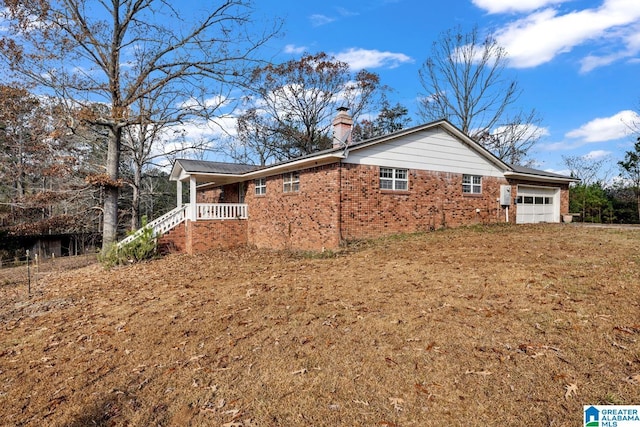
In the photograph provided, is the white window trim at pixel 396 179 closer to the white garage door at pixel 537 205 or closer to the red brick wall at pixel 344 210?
the red brick wall at pixel 344 210

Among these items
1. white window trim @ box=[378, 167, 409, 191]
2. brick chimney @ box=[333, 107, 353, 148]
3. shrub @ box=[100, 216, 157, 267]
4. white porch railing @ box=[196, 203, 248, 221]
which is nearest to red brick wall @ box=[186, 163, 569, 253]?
white window trim @ box=[378, 167, 409, 191]

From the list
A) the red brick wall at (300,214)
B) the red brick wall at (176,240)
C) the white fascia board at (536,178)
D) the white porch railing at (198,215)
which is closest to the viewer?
the red brick wall at (300,214)

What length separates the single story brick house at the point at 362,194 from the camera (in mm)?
11312

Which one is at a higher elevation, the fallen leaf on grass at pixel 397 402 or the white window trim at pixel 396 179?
the white window trim at pixel 396 179

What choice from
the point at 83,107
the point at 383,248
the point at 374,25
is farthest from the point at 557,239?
the point at 83,107

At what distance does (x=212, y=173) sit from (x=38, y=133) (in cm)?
1004

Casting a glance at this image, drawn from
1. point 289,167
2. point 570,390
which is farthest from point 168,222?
point 570,390

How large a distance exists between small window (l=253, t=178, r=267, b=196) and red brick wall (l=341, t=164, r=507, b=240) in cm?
516

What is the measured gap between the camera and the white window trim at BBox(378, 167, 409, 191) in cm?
1207

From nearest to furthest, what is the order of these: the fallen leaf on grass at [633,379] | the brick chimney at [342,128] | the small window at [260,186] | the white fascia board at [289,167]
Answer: the fallen leaf on grass at [633,379] → the white fascia board at [289,167] → the brick chimney at [342,128] → the small window at [260,186]

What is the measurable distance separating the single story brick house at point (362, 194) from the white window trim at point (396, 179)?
37mm

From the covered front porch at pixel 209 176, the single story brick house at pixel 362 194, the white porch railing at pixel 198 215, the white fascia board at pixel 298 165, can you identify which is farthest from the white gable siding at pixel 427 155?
the white porch railing at pixel 198 215

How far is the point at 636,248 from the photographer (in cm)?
Result: 837

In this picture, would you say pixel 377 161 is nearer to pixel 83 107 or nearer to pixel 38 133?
pixel 83 107
